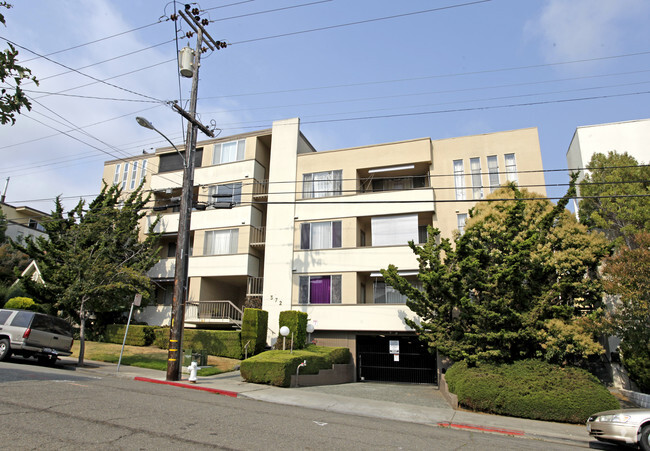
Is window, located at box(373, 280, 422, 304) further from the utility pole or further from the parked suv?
the parked suv

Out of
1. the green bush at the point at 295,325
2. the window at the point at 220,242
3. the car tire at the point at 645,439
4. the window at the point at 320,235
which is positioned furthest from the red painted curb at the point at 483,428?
the window at the point at 220,242

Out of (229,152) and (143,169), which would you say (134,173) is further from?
(229,152)

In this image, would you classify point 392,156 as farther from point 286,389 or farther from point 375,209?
point 286,389

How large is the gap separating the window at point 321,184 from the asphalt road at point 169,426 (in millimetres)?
16315

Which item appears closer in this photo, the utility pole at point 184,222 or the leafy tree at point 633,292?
the leafy tree at point 633,292

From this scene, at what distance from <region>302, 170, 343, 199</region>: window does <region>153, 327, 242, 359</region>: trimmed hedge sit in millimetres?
9145

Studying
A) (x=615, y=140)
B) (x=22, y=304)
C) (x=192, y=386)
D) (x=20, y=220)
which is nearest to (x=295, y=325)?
(x=192, y=386)

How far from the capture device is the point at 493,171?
23.4 meters

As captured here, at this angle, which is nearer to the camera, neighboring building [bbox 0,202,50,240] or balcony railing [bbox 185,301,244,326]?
balcony railing [bbox 185,301,244,326]

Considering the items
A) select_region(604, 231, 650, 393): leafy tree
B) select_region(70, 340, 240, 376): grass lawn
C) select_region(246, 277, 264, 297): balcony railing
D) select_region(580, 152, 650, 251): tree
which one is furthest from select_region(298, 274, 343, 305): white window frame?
select_region(604, 231, 650, 393): leafy tree

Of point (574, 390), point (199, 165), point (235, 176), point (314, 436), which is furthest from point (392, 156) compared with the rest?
point (314, 436)

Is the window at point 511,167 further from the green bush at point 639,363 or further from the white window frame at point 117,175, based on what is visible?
the white window frame at point 117,175

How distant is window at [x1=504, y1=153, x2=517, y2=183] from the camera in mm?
22906

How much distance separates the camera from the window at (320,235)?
81.7 ft
